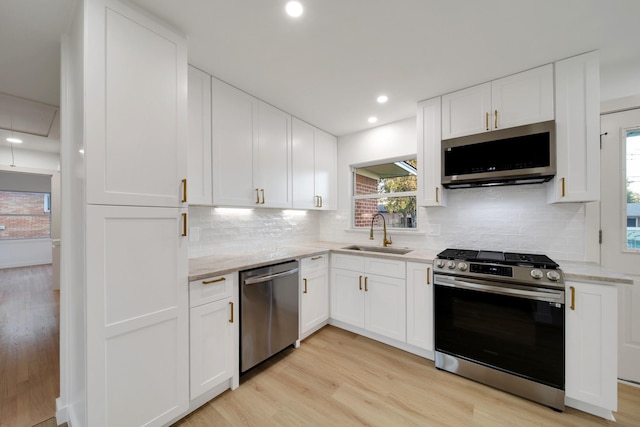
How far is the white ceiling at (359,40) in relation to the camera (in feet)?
4.84

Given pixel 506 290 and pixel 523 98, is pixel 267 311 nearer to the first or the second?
pixel 506 290

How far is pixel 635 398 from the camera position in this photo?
1.87 m

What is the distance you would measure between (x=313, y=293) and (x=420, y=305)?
1.12 meters

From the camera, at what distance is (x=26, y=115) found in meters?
2.84

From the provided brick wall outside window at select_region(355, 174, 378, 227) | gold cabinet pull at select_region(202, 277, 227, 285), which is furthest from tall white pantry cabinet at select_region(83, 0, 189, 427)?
brick wall outside window at select_region(355, 174, 378, 227)

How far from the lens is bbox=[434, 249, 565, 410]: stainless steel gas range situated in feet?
5.84

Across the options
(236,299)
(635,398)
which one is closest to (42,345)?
(236,299)

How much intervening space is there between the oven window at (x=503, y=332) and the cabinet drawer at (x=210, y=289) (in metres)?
1.81

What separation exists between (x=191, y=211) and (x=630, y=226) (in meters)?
3.93

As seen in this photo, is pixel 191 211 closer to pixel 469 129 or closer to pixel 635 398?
pixel 469 129

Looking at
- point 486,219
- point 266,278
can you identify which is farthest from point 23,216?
point 486,219

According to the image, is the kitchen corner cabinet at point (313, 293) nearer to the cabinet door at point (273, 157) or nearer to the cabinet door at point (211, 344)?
the cabinet door at point (273, 157)

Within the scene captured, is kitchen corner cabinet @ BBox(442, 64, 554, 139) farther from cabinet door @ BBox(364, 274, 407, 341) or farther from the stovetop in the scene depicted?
cabinet door @ BBox(364, 274, 407, 341)

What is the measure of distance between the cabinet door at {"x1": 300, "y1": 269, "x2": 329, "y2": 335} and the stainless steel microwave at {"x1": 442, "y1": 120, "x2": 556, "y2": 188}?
1701 mm
